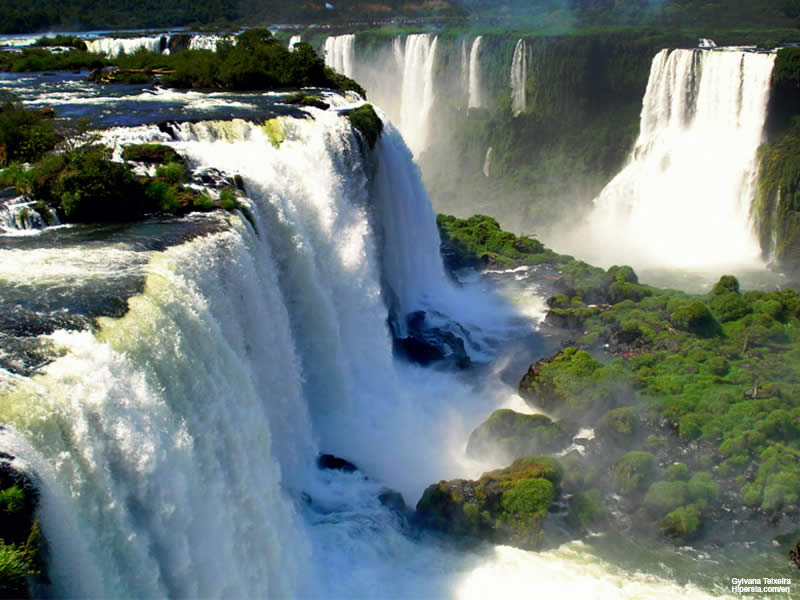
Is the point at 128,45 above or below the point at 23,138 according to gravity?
above

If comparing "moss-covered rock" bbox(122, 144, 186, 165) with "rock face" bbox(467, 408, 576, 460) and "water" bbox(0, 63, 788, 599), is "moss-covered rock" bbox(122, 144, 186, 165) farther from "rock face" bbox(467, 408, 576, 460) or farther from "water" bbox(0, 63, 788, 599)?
"rock face" bbox(467, 408, 576, 460)

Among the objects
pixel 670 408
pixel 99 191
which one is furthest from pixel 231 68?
pixel 670 408

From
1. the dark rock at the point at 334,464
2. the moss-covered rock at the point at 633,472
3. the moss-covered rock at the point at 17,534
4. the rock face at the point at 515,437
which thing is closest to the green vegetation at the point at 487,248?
the rock face at the point at 515,437

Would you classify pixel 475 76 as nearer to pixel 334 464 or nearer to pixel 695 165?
pixel 695 165

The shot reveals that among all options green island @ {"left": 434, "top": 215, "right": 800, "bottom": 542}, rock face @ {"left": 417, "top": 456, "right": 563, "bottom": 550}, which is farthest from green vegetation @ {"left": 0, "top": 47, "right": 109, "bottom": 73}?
rock face @ {"left": 417, "top": 456, "right": 563, "bottom": 550}

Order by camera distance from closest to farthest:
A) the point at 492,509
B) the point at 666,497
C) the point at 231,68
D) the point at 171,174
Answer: the point at 492,509 < the point at 666,497 < the point at 171,174 < the point at 231,68

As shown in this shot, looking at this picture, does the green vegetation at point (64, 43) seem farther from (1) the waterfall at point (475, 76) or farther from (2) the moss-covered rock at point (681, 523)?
(2) the moss-covered rock at point (681, 523)
